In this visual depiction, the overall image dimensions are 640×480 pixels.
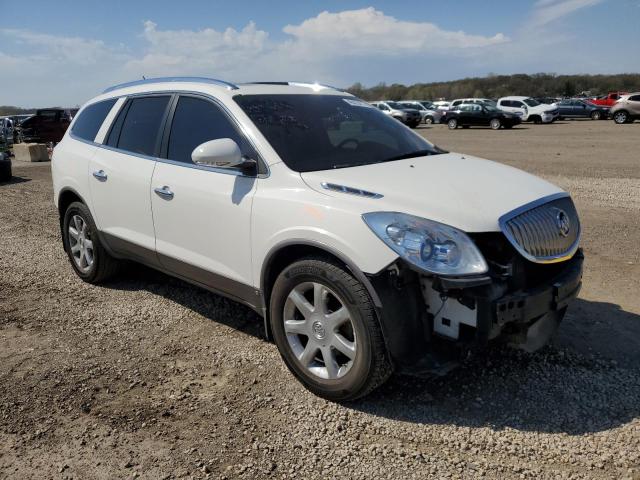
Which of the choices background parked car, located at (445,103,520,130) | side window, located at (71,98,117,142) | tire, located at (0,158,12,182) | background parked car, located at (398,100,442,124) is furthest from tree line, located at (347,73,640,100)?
side window, located at (71,98,117,142)

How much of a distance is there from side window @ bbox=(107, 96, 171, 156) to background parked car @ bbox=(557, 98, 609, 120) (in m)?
34.8

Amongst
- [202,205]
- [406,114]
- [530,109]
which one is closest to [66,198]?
[202,205]

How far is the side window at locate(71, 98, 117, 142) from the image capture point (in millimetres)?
4997

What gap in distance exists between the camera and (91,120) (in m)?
5.19

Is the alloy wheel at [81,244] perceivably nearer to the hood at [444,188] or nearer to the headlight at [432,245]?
the hood at [444,188]

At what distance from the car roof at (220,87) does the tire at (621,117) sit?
3038 centimetres

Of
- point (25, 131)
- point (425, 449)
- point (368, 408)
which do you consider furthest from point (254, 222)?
point (25, 131)

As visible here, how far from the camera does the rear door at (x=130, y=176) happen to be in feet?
13.8

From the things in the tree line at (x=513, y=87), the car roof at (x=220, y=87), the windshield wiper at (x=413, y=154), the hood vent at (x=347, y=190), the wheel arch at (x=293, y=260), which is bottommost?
the wheel arch at (x=293, y=260)

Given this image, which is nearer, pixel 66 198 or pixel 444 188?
pixel 444 188

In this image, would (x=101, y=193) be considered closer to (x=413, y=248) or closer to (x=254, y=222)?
(x=254, y=222)

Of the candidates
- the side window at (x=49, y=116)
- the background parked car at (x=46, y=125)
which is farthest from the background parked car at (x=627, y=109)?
the side window at (x=49, y=116)

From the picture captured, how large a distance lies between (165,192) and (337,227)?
1630 mm

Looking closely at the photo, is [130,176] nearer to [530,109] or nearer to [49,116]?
[49,116]
